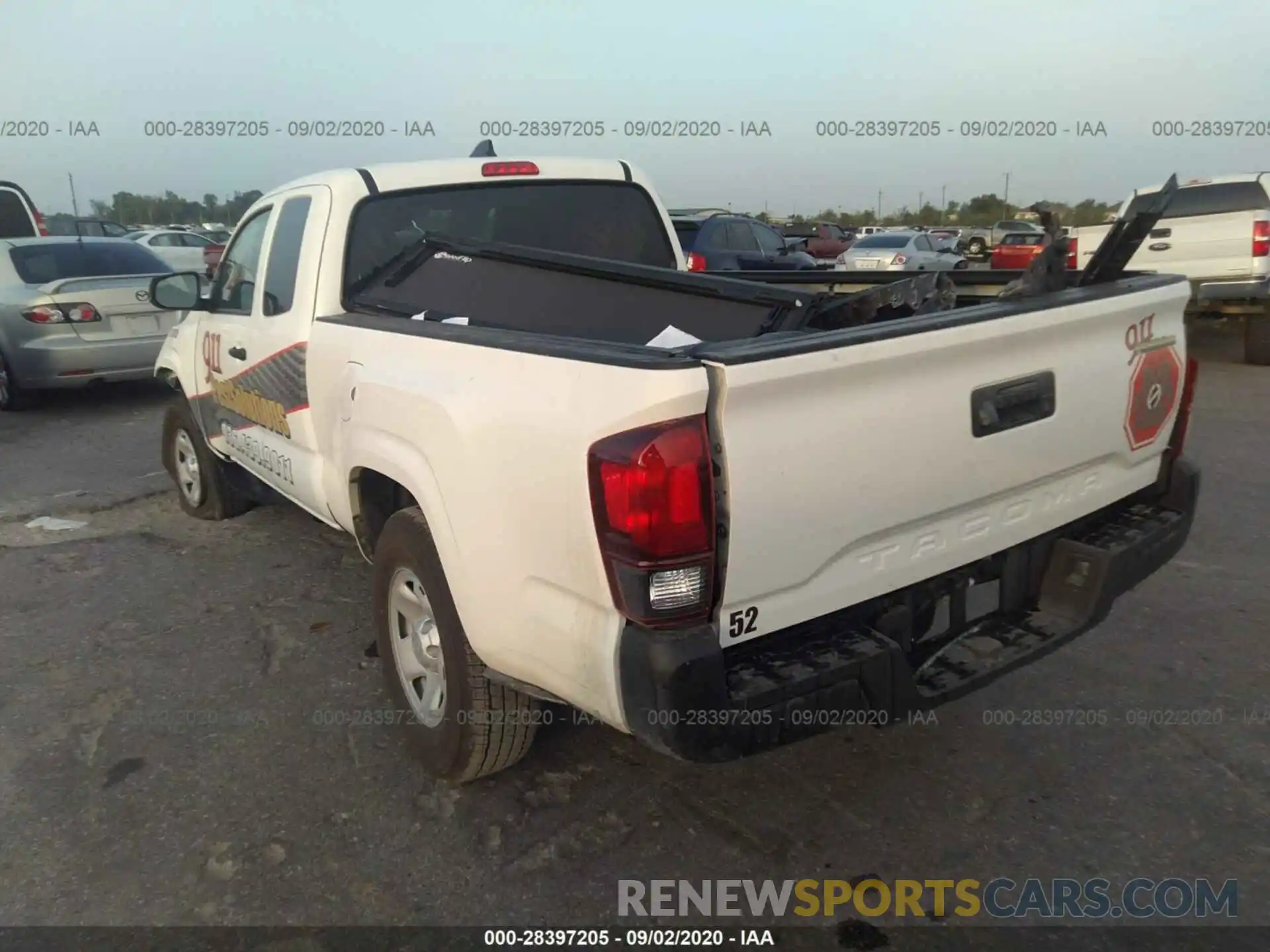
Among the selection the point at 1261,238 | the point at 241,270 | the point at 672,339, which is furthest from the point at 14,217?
the point at 1261,238

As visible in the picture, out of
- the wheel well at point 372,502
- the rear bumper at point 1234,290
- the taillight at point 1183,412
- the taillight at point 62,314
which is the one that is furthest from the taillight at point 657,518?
the rear bumper at point 1234,290

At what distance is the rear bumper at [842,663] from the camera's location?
→ 2123 millimetres

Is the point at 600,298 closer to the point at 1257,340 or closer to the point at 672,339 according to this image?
the point at 672,339

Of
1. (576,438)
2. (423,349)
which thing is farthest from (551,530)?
(423,349)

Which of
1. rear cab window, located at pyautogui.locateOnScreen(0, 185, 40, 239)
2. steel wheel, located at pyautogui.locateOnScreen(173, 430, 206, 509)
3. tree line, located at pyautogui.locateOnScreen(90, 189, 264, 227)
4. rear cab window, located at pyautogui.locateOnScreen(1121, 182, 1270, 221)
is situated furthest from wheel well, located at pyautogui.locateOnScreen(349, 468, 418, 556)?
tree line, located at pyautogui.locateOnScreen(90, 189, 264, 227)

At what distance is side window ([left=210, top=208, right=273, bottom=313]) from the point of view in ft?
14.6

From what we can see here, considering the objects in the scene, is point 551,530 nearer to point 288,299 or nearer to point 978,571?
point 978,571

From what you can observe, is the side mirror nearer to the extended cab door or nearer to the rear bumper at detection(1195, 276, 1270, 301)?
the extended cab door

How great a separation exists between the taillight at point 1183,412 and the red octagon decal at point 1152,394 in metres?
0.05

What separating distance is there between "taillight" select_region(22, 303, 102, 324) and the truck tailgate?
8.45 m

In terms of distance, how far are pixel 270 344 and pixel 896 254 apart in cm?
1787

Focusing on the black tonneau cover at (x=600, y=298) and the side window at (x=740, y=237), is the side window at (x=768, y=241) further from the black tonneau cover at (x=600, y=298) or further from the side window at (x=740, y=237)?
the black tonneau cover at (x=600, y=298)

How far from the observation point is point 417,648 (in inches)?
123

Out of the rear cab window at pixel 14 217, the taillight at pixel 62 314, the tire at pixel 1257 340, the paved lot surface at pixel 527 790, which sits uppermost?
the rear cab window at pixel 14 217
